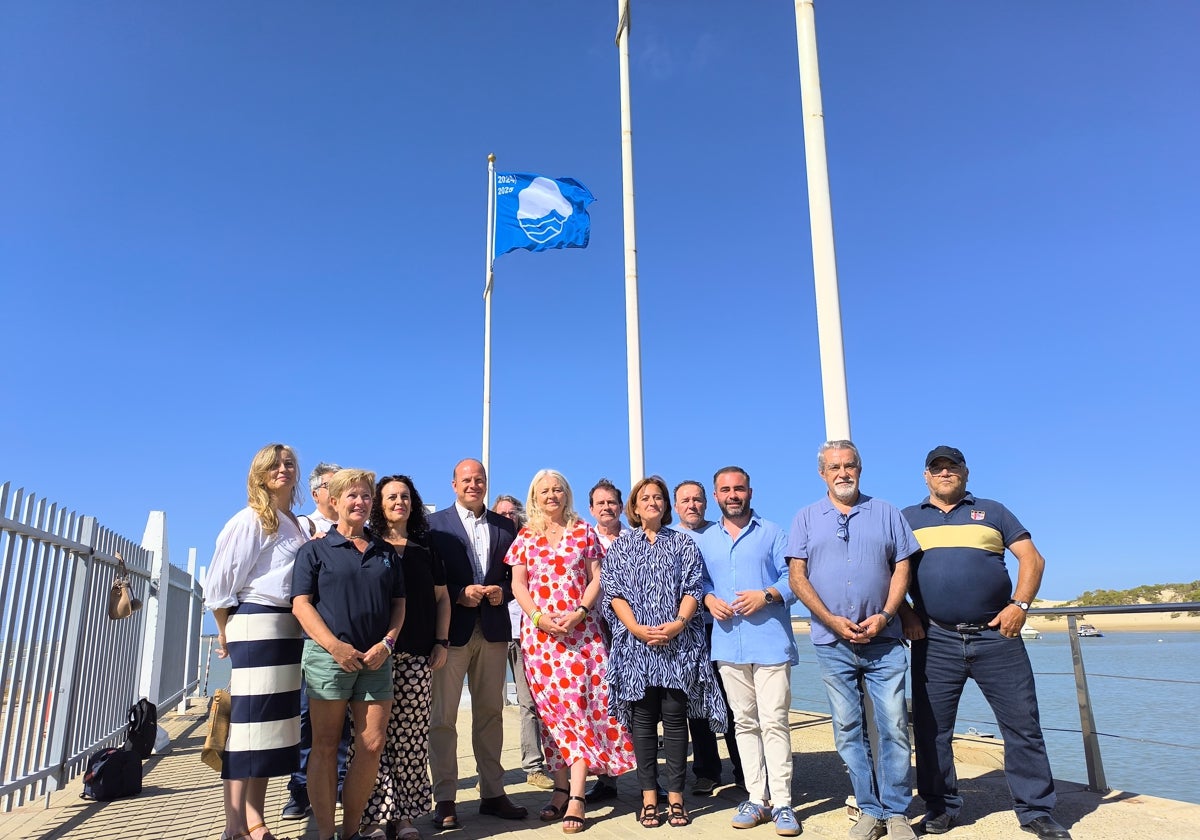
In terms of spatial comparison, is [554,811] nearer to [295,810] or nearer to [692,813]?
[692,813]

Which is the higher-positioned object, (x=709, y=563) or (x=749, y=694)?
(x=709, y=563)

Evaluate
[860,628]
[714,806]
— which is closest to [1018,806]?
[860,628]

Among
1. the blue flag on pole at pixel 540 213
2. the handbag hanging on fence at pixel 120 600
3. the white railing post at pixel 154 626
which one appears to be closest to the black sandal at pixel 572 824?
the handbag hanging on fence at pixel 120 600

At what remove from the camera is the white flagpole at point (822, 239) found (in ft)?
15.1

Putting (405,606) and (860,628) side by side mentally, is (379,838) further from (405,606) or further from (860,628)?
(860,628)

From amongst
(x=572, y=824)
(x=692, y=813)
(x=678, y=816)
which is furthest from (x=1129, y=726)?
(x=572, y=824)

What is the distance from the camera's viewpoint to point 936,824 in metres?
3.79

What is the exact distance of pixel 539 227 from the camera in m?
11.6

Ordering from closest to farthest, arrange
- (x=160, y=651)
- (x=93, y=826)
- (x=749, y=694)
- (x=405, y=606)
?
(x=405, y=606), (x=749, y=694), (x=93, y=826), (x=160, y=651)

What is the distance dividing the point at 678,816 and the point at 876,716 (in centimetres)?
114

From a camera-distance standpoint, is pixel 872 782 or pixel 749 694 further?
pixel 749 694

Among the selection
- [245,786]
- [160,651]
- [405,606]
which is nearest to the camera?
[245,786]

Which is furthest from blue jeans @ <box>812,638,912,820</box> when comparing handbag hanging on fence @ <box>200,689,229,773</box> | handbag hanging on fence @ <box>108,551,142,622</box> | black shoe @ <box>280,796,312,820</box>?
handbag hanging on fence @ <box>108,551,142,622</box>

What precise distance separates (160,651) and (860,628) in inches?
273
